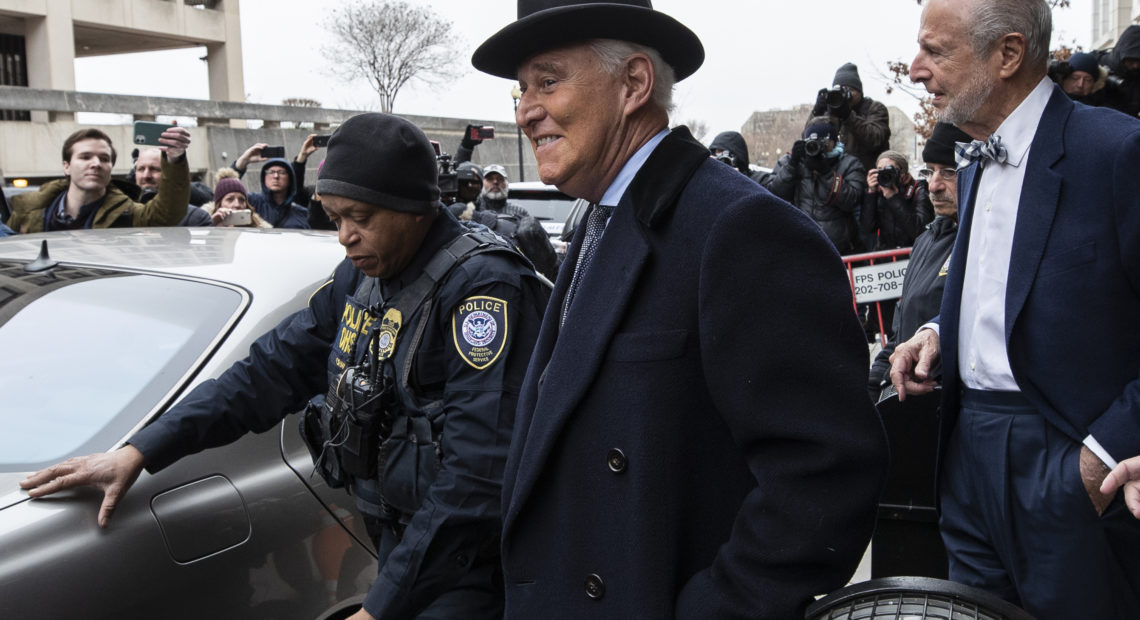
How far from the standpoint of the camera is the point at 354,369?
7.06ft

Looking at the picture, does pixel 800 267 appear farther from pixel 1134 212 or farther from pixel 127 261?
pixel 127 261

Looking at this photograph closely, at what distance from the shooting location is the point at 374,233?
2.18m

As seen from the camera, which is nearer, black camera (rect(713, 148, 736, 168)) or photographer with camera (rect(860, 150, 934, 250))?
photographer with camera (rect(860, 150, 934, 250))

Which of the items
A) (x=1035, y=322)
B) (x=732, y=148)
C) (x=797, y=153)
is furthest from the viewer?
(x=732, y=148)

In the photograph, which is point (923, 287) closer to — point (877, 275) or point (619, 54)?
point (619, 54)

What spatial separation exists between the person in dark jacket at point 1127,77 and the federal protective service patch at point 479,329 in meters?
5.20

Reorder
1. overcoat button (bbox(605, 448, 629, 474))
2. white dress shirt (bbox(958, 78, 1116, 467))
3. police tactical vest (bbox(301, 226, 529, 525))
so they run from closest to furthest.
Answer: overcoat button (bbox(605, 448, 629, 474))
white dress shirt (bbox(958, 78, 1116, 467))
police tactical vest (bbox(301, 226, 529, 525))

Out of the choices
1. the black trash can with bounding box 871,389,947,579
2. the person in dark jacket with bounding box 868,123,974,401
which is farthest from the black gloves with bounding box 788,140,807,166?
the black trash can with bounding box 871,389,947,579

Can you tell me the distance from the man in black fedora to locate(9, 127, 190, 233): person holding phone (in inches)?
142

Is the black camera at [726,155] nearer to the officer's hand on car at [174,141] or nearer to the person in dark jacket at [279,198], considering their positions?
the person in dark jacket at [279,198]

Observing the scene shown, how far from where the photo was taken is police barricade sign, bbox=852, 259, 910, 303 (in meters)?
6.34

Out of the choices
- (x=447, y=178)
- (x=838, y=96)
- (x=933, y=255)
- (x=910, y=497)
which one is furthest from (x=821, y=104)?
(x=910, y=497)

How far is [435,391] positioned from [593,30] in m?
0.93

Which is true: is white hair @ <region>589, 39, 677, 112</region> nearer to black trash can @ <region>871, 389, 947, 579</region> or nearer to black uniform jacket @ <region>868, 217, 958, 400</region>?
black trash can @ <region>871, 389, 947, 579</region>
